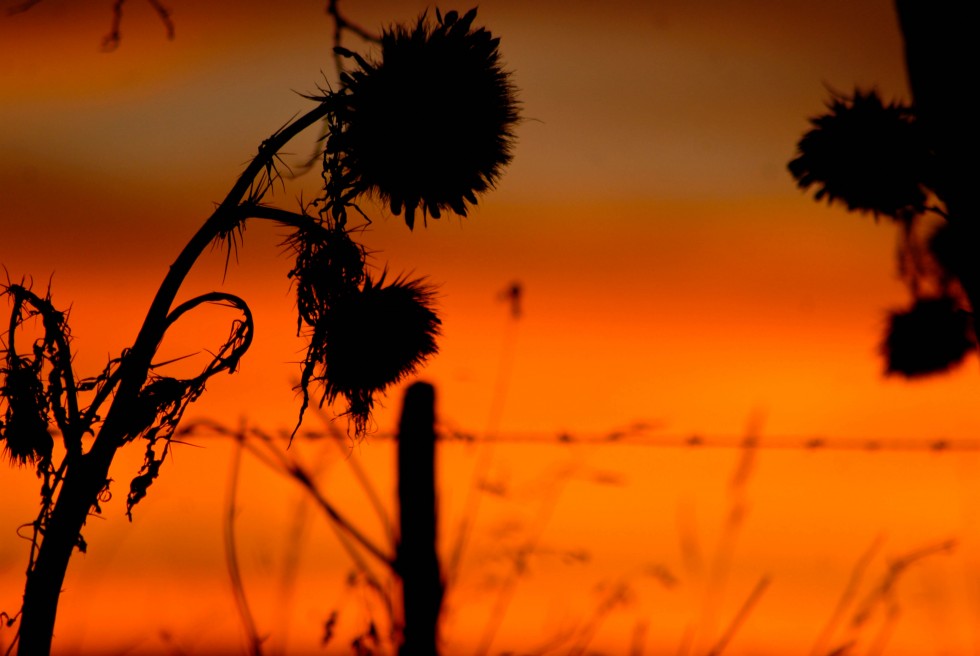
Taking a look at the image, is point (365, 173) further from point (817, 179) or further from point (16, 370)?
point (817, 179)

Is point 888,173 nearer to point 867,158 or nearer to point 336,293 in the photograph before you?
point 867,158

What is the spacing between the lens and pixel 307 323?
13.9 feet

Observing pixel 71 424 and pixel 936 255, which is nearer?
pixel 71 424

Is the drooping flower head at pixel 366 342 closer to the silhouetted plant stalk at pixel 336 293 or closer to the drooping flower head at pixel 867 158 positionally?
the silhouetted plant stalk at pixel 336 293

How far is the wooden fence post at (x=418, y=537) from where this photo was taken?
363 cm

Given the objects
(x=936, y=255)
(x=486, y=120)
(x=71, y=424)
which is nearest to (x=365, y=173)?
(x=486, y=120)

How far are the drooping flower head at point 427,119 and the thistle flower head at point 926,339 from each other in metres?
1.92

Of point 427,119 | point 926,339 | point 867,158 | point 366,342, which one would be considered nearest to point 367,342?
point 366,342

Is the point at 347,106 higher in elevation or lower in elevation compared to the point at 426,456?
higher

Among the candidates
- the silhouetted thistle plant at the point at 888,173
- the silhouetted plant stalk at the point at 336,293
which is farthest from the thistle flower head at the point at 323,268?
the silhouetted thistle plant at the point at 888,173

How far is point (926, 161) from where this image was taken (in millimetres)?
3967

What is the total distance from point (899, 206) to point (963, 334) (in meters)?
1.02

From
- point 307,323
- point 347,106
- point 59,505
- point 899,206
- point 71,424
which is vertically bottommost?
point 59,505

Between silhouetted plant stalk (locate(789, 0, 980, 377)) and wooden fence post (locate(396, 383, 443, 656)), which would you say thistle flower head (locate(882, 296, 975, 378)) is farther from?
wooden fence post (locate(396, 383, 443, 656))
